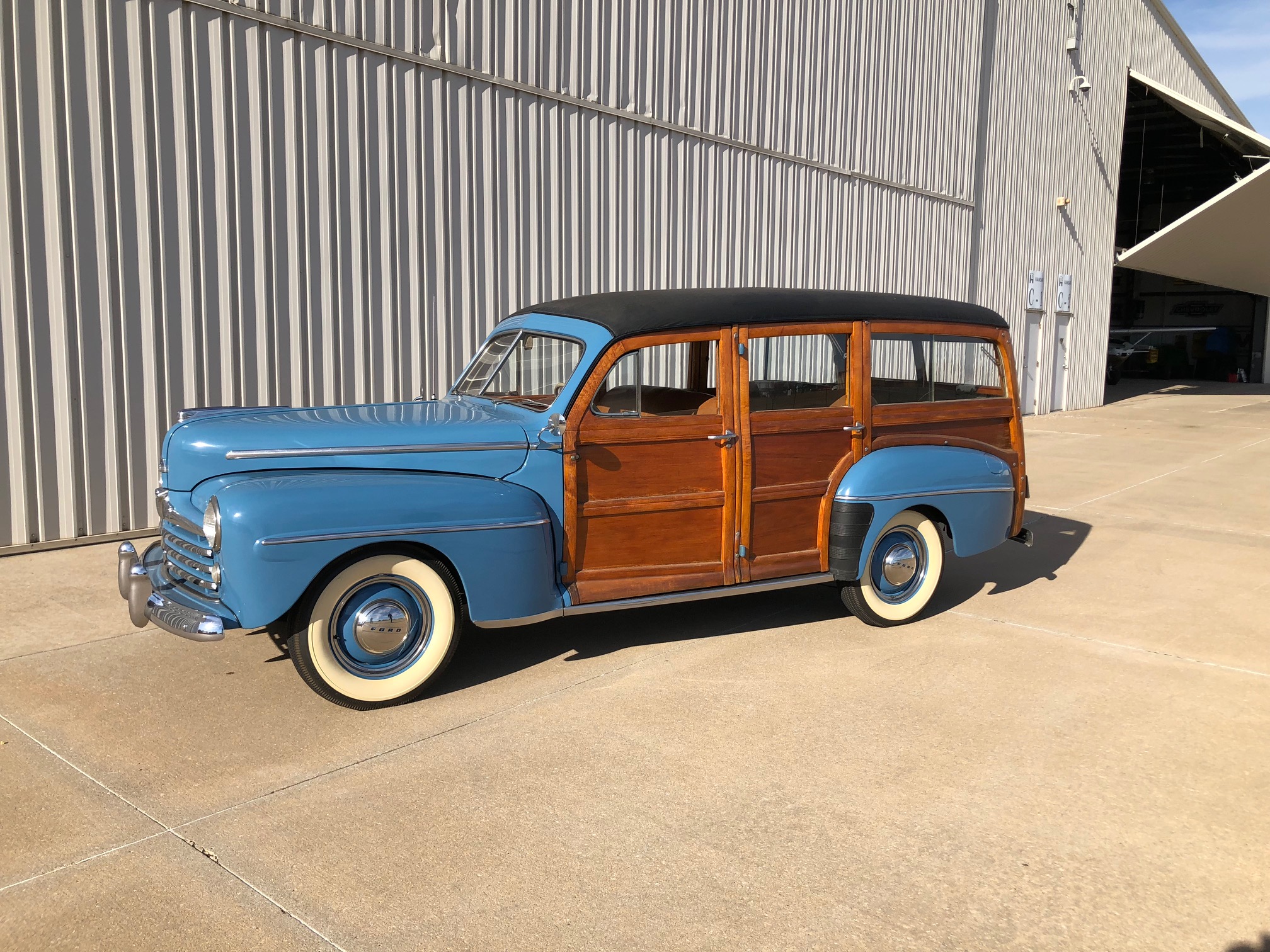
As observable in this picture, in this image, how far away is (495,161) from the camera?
31.2 feet

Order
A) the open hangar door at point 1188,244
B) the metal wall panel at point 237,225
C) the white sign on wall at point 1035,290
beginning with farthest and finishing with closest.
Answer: the open hangar door at point 1188,244 < the white sign on wall at point 1035,290 < the metal wall panel at point 237,225

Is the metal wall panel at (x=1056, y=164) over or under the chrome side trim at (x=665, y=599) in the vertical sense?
over

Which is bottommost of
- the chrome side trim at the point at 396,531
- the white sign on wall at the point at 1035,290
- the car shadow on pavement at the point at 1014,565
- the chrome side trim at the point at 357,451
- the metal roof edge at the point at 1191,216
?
the car shadow on pavement at the point at 1014,565

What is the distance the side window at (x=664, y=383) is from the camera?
485cm

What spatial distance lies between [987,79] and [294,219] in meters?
14.2

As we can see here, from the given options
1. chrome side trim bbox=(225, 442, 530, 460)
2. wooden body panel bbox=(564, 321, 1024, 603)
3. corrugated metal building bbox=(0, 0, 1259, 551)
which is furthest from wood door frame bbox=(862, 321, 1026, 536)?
corrugated metal building bbox=(0, 0, 1259, 551)

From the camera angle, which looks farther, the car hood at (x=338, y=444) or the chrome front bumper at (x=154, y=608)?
the car hood at (x=338, y=444)

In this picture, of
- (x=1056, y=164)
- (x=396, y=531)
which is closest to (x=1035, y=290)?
(x=1056, y=164)

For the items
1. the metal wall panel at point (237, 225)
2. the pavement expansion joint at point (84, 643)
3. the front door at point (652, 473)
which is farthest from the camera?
the metal wall panel at point (237, 225)

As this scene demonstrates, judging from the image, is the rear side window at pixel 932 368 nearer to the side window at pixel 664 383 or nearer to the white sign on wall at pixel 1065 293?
the side window at pixel 664 383

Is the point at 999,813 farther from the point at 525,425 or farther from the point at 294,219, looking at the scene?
the point at 294,219

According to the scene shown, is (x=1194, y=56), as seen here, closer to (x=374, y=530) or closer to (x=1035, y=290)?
(x=1035, y=290)

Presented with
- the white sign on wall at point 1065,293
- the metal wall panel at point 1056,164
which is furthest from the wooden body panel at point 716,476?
the white sign on wall at point 1065,293

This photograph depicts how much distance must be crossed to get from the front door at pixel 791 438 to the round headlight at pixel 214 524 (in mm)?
2475
